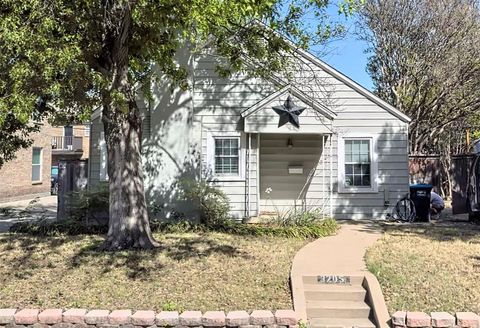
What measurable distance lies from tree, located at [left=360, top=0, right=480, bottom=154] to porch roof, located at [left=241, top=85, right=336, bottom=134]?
30.4 ft

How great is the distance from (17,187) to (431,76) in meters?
21.8

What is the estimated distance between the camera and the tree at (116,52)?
6039 millimetres

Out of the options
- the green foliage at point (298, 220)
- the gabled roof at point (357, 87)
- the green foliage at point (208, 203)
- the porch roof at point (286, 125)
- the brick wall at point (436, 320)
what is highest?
the gabled roof at point (357, 87)

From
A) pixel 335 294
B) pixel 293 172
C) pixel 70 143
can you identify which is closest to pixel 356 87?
pixel 293 172

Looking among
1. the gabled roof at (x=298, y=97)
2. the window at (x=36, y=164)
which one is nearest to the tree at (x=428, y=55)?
the gabled roof at (x=298, y=97)

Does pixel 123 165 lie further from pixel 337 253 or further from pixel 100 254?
pixel 337 253

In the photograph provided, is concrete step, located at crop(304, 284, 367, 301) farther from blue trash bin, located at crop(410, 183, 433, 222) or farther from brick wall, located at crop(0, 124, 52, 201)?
brick wall, located at crop(0, 124, 52, 201)

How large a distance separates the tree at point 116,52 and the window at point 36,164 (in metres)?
20.2

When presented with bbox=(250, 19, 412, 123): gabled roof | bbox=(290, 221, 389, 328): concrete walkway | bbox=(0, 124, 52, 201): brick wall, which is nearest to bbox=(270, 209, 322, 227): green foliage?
bbox=(290, 221, 389, 328): concrete walkway

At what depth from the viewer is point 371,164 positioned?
521 inches

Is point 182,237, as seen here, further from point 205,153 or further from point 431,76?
point 431,76

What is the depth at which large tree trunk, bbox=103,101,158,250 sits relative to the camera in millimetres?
8094

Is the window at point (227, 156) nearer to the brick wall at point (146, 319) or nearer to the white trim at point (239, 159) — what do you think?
the white trim at point (239, 159)

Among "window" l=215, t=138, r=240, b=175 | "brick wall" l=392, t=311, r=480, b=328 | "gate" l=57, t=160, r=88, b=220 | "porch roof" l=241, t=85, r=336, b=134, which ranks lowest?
"brick wall" l=392, t=311, r=480, b=328
